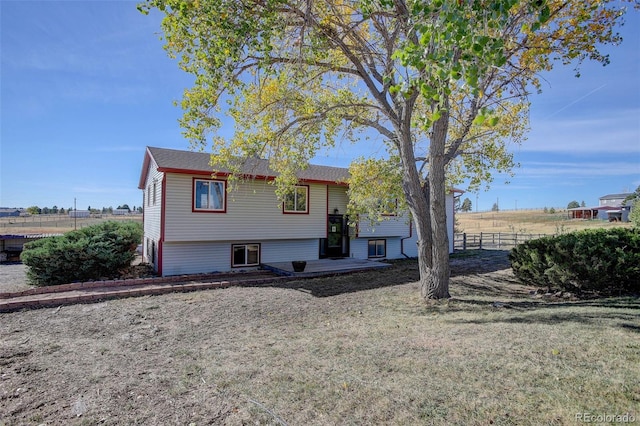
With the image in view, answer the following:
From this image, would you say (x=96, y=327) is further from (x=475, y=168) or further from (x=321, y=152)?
(x=475, y=168)

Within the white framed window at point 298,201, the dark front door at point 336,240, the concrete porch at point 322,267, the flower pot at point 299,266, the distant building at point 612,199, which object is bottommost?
the concrete porch at point 322,267

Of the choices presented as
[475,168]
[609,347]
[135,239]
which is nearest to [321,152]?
[475,168]

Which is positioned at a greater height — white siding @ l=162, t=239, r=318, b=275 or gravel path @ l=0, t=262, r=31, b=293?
white siding @ l=162, t=239, r=318, b=275

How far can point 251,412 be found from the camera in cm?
310

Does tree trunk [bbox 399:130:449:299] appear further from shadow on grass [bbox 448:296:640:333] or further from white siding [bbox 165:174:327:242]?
white siding [bbox 165:174:327:242]

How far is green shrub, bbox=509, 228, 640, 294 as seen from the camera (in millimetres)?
7613

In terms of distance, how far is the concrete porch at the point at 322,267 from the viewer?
11.3 m

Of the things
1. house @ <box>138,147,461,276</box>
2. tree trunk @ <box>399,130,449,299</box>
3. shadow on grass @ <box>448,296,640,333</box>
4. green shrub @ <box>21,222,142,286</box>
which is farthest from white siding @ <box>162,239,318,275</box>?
shadow on grass @ <box>448,296,640,333</box>

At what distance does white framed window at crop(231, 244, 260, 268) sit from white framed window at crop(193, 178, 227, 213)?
1676mm

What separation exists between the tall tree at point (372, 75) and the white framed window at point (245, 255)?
3385 millimetres

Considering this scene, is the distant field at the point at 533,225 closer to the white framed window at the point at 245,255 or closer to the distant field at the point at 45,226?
the white framed window at the point at 245,255

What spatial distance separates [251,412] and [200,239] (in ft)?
29.5

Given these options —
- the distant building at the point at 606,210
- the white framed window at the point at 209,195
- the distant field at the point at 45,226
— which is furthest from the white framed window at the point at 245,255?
the distant building at the point at 606,210

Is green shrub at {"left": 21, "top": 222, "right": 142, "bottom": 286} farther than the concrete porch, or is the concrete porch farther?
the concrete porch
